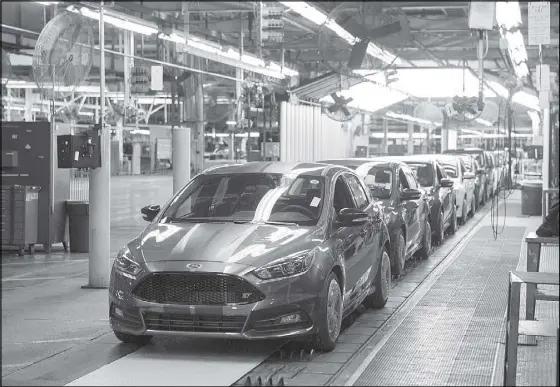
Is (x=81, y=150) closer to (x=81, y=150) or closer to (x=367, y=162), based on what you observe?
(x=81, y=150)

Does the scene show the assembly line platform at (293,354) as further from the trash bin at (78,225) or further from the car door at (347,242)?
the trash bin at (78,225)

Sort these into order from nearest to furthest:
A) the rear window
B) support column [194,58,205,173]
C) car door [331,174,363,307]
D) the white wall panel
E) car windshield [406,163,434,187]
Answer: car door [331,174,363,307] < car windshield [406,163,434,187] < the white wall panel < the rear window < support column [194,58,205,173]

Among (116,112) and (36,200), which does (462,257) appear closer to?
(36,200)

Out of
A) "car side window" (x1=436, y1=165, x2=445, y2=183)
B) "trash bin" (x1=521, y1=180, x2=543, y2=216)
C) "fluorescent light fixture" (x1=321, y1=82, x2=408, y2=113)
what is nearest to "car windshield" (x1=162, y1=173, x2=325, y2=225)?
"car side window" (x1=436, y1=165, x2=445, y2=183)

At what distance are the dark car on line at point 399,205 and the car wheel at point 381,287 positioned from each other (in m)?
1.24

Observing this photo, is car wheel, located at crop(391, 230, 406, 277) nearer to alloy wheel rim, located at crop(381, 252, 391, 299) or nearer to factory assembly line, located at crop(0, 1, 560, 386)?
factory assembly line, located at crop(0, 1, 560, 386)

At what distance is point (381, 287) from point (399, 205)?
2588mm

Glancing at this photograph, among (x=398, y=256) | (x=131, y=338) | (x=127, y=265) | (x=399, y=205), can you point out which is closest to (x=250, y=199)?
(x=127, y=265)

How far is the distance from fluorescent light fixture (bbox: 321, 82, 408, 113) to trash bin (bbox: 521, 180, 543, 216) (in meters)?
4.63

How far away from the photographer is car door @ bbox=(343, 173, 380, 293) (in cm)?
823

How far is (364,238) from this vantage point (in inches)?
331

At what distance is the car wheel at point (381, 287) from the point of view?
9.12 metres

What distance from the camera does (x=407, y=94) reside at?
1141 inches

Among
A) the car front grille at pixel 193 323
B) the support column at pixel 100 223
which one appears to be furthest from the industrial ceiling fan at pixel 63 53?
the car front grille at pixel 193 323
